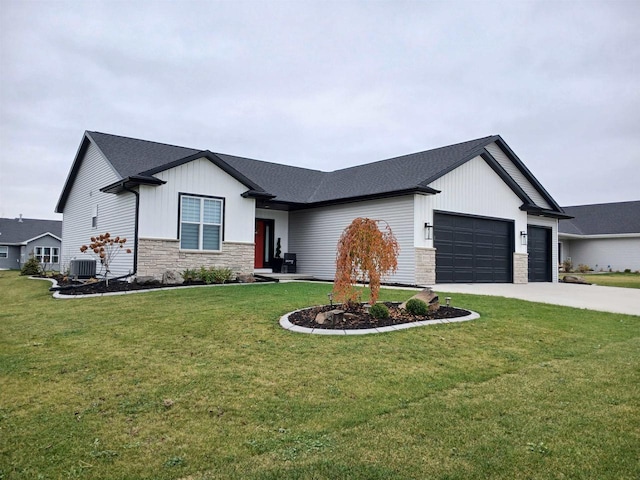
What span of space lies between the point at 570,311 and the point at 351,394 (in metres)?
7.14

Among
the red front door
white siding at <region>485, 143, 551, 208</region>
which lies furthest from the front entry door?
white siding at <region>485, 143, 551, 208</region>

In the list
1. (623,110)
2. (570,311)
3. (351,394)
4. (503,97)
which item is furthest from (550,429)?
(623,110)

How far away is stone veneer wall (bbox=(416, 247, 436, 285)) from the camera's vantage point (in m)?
15.1

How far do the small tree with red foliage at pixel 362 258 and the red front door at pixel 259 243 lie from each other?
10938 millimetres

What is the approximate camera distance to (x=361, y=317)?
7.74m

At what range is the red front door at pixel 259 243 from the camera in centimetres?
1880

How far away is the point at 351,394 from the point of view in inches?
172

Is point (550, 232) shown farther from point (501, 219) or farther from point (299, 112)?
point (299, 112)

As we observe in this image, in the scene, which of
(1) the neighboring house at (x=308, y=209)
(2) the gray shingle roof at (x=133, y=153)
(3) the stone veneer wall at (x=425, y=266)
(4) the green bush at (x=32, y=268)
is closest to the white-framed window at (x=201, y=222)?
(1) the neighboring house at (x=308, y=209)

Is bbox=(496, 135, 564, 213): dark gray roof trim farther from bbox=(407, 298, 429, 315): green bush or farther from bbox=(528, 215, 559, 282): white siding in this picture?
bbox=(407, 298, 429, 315): green bush

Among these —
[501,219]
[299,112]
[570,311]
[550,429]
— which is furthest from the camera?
[299,112]

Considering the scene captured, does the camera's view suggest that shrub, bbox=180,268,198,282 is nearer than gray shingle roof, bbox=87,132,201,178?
Yes

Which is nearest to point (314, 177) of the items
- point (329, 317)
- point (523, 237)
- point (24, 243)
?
point (523, 237)

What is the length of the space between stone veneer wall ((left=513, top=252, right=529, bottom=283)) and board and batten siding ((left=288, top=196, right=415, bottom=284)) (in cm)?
612
